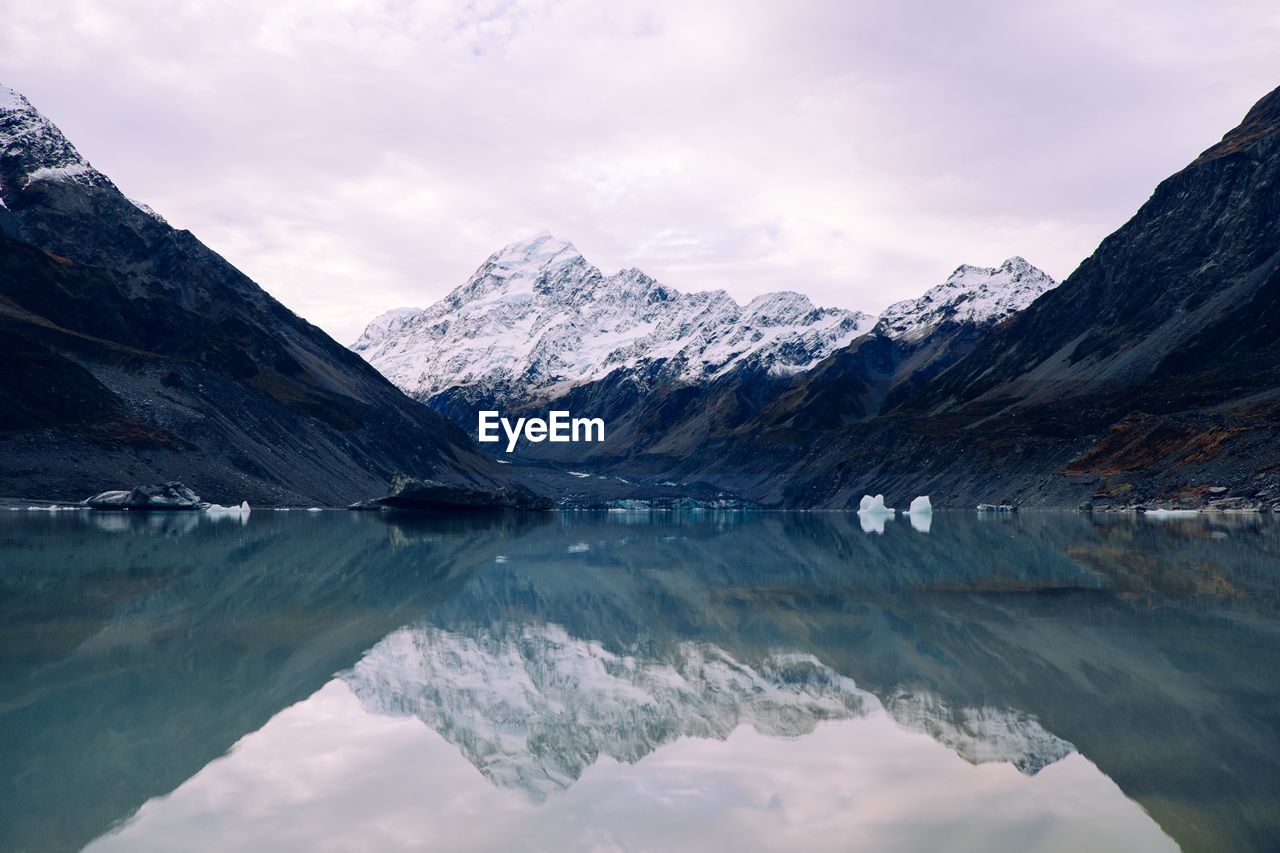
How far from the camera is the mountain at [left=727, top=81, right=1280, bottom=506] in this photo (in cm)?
8788

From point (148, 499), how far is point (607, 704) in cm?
7994

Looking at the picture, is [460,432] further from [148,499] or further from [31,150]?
[148,499]

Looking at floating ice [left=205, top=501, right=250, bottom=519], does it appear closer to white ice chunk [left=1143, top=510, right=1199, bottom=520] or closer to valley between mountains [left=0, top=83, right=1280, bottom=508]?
valley between mountains [left=0, top=83, right=1280, bottom=508]

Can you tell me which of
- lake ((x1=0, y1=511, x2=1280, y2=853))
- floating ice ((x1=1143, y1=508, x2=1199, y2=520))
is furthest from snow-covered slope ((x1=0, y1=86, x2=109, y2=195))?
floating ice ((x1=1143, y1=508, x2=1199, y2=520))

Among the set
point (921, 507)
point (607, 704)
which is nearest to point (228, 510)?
point (921, 507)

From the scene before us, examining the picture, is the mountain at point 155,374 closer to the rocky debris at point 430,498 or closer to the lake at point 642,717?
the rocky debris at point 430,498

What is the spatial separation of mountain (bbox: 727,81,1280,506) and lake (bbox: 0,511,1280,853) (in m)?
65.0

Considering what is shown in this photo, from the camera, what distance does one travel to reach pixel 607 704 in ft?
42.7

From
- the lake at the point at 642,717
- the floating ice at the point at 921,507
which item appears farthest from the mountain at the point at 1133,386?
the lake at the point at 642,717

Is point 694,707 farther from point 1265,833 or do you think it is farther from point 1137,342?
point 1137,342

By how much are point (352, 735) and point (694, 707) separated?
432cm

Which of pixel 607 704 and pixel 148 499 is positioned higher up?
pixel 148 499

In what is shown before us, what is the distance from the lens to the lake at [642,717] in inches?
333

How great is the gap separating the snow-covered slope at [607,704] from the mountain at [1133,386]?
6996 centimetres
